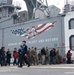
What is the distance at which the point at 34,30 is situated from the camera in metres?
26.7

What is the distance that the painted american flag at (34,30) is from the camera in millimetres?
25828

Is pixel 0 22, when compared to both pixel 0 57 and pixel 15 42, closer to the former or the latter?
pixel 15 42

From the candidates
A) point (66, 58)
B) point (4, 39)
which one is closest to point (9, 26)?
point (4, 39)

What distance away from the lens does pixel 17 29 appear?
28266 millimetres

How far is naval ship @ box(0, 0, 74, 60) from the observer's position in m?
24.4

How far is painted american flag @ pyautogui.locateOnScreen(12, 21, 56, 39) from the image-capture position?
25828 millimetres

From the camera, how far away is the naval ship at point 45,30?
2441 cm

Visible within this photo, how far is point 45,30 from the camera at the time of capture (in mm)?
25891

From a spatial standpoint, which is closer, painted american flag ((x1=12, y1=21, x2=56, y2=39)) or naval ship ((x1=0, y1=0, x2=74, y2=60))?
naval ship ((x1=0, y1=0, x2=74, y2=60))

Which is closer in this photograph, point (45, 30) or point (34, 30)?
point (45, 30)

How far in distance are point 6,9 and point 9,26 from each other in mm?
12608

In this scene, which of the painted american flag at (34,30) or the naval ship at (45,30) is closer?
the naval ship at (45,30)

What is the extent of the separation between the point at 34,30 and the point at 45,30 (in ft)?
4.27

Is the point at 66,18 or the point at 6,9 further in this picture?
the point at 6,9
